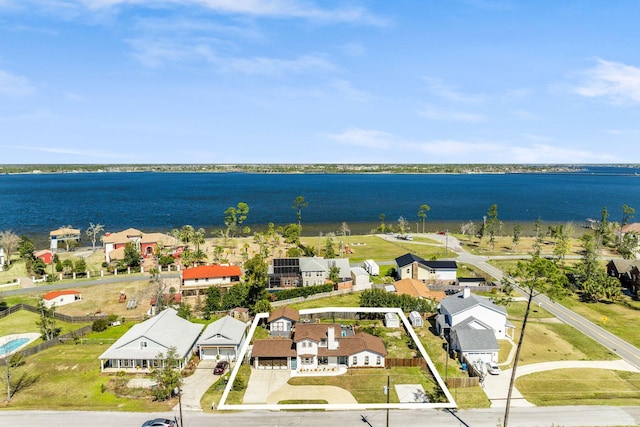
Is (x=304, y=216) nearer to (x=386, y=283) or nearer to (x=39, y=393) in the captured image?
(x=386, y=283)

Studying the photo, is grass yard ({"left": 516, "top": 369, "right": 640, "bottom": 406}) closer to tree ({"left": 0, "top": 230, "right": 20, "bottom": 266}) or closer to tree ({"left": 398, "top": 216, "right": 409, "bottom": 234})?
tree ({"left": 398, "top": 216, "right": 409, "bottom": 234})

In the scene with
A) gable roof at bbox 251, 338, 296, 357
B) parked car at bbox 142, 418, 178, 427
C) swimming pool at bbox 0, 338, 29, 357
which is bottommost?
swimming pool at bbox 0, 338, 29, 357

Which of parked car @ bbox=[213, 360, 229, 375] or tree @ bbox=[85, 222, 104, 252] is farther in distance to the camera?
tree @ bbox=[85, 222, 104, 252]

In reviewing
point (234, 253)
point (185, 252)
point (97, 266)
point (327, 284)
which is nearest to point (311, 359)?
point (327, 284)

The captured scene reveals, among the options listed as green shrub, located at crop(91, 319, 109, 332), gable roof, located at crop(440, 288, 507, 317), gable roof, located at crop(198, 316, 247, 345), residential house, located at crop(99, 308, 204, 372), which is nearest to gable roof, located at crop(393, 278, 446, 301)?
gable roof, located at crop(440, 288, 507, 317)

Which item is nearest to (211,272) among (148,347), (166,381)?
(148,347)

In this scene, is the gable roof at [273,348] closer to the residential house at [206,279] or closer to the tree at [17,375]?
the tree at [17,375]
